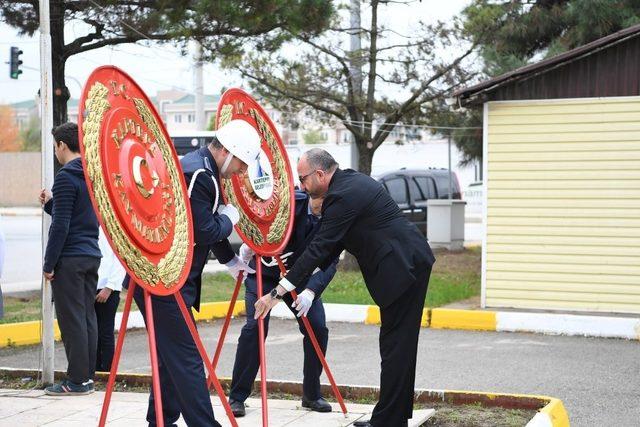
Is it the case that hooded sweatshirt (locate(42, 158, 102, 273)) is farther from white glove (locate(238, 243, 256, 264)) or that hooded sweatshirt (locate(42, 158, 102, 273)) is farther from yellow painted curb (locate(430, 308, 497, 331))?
yellow painted curb (locate(430, 308, 497, 331))

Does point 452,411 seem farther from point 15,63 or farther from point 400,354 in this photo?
point 15,63

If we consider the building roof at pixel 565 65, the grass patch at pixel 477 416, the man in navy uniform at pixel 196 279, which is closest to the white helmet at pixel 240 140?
Answer: the man in navy uniform at pixel 196 279

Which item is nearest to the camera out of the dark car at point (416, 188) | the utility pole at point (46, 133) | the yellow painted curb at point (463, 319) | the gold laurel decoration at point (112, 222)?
the gold laurel decoration at point (112, 222)

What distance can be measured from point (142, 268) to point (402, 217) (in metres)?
2.07

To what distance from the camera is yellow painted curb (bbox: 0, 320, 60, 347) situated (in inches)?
415

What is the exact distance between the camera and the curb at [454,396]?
22.0 feet

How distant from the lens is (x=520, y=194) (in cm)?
1323

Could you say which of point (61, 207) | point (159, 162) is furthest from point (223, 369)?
point (159, 162)

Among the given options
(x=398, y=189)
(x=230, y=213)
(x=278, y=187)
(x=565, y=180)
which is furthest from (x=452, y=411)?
(x=398, y=189)

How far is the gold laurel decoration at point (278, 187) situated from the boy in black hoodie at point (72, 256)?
1.42m

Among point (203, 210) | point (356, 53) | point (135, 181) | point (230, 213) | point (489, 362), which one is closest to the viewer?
point (135, 181)

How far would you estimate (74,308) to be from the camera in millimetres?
7270

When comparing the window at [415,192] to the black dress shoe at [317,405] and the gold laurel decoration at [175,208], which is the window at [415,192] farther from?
the gold laurel decoration at [175,208]

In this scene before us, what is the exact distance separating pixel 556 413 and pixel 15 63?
44.2ft
